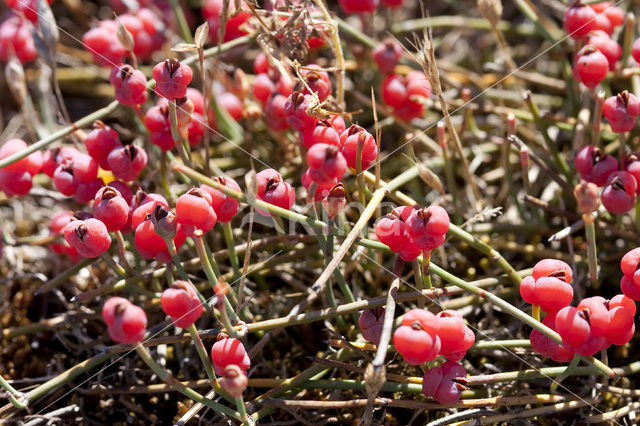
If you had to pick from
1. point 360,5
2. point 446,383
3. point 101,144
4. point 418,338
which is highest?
point 360,5

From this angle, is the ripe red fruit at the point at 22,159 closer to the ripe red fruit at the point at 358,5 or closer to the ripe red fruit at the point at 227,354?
the ripe red fruit at the point at 227,354

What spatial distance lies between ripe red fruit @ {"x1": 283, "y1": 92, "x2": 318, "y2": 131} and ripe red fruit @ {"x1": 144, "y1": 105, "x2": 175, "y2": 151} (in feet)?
0.71

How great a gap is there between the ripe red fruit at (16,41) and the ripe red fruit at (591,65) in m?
1.03

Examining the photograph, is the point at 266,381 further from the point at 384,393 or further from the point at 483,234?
Answer: the point at 483,234

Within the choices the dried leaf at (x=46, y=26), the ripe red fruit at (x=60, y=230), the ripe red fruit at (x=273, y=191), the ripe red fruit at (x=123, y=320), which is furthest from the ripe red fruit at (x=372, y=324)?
the dried leaf at (x=46, y=26)

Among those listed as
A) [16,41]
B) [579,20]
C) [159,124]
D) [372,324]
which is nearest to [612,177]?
[579,20]

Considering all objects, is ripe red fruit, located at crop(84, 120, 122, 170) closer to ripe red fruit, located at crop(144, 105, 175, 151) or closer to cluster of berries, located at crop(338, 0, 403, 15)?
ripe red fruit, located at crop(144, 105, 175, 151)

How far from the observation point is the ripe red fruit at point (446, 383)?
2.80 feet

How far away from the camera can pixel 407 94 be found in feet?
4.04

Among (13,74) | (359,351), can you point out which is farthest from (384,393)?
(13,74)

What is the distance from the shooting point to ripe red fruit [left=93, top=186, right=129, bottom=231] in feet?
2.97

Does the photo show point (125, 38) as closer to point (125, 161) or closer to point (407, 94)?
point (125, 161)

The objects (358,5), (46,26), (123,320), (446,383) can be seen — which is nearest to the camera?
(123,320)

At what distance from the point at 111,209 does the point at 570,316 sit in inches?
23.8
